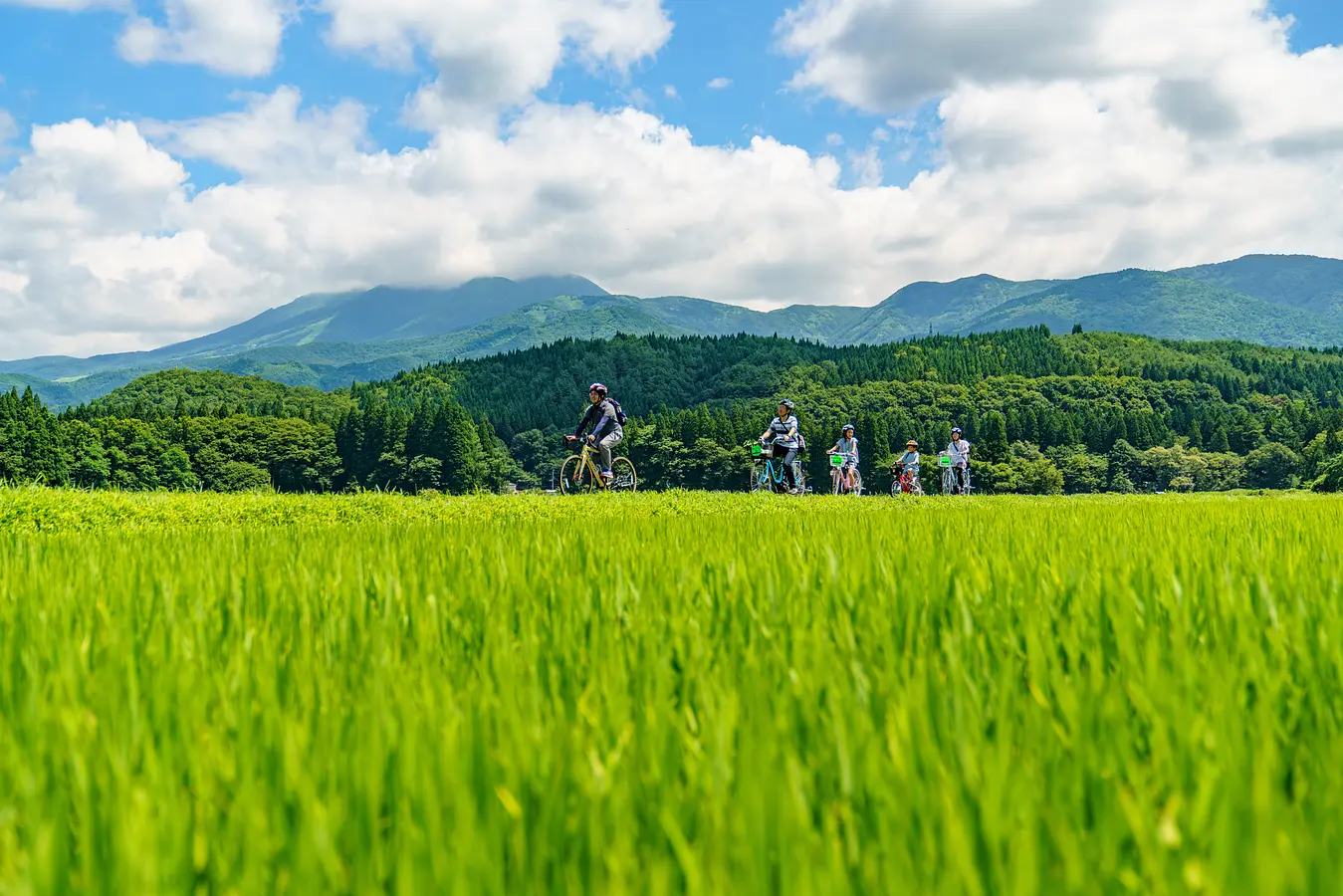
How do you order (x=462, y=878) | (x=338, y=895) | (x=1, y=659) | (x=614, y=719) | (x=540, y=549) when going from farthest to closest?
(x=540, y=549) → (x=1, y=659) → (x=614, y=719) → (x=338, y=895) → (x=462, y=878)

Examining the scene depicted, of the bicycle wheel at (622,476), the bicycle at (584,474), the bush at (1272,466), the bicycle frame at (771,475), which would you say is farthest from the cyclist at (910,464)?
the bush at (1272,466)

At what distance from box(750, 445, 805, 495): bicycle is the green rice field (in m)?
19.5

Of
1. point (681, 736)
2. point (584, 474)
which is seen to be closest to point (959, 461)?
point (584, 474)

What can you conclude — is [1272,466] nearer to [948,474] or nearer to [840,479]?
[948,474]

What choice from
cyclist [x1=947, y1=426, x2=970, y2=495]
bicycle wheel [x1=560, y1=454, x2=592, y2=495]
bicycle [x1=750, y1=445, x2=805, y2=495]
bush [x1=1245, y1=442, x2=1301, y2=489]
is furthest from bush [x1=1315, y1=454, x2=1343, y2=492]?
bush [x1=1245, y1=442, x2=1301, y2=489]

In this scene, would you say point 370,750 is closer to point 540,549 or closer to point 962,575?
point 962,575

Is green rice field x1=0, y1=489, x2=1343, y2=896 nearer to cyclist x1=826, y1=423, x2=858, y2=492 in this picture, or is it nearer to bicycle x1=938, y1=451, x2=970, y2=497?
cyclist x1=826, y1=423, x2=858, y2=492

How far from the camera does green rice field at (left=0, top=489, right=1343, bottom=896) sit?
1.09m

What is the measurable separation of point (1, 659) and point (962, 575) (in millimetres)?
3486

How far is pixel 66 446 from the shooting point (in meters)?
107

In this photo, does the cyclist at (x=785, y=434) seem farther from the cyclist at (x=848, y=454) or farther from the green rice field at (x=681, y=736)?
the green rice field at (x=681, y=736)

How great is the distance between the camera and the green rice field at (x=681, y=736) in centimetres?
109

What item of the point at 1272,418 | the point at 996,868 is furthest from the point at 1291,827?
the point at 1272,418

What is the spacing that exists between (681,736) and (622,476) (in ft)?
68.2
